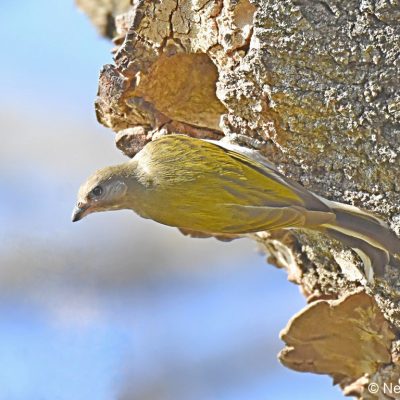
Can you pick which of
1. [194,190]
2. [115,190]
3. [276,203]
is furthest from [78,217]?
[276,203]

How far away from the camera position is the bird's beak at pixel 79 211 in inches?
120

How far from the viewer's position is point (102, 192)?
3.11 meters

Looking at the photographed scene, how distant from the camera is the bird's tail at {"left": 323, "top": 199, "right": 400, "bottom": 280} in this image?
9.31 feet

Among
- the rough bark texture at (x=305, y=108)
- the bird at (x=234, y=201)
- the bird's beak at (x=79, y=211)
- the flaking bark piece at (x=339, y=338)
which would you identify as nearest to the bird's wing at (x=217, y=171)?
the bird at (x=234, y=201)

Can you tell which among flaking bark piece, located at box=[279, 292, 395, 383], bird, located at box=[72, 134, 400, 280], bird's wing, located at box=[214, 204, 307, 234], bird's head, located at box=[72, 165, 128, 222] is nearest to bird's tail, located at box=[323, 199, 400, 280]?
bird, located at box=[72, 134, 400, 280]

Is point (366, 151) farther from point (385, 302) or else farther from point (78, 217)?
point (78, 217)

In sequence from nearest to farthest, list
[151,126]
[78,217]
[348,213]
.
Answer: [348,213] → [78,217] → [151,126]

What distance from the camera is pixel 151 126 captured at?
3.42m

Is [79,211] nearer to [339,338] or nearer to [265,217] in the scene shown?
[265,217]

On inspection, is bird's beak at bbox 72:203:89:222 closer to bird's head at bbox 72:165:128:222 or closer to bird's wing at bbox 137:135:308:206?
bird's head at bbox 72:165:128:222

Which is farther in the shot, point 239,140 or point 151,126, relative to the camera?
point 151,126

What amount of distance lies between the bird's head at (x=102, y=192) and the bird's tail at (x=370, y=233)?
0.70m

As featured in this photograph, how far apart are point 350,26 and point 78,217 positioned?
1.06 meters

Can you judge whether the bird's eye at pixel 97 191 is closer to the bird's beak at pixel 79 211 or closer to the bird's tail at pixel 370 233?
the bird's beak at pixel 79 211
